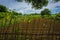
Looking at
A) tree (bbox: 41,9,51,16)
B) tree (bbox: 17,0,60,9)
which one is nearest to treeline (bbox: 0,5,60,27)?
tree (bbox: 41,9,51,16)

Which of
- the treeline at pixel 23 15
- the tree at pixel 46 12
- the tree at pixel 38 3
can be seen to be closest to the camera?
the treeline at pixel 23 15

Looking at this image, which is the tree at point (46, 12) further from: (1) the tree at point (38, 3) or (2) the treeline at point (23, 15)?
(1) the tree at point (38, 3)

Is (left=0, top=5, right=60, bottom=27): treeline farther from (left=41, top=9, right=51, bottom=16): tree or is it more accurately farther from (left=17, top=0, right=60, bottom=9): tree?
(left=17, top=0, right=60, bottom=9): tree

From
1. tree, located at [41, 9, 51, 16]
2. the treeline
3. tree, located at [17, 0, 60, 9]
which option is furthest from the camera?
tree, located at [17, 0, 60, 9]

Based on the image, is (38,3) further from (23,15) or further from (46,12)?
(23,15)

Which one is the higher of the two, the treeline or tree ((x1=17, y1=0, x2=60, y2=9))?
tree ((x1=17, y1=0, x2=60, y2=9))

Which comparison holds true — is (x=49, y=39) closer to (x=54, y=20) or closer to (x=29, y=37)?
(x=29, y=37)

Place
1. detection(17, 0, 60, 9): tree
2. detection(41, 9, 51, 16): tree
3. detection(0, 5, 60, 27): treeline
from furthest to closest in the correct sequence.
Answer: detection(17, 0, 60, 9): tree, detection(41, 9, 51, 16): tree, detection(0, 5, 60, 27): treeline

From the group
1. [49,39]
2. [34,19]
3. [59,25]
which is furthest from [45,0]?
[49,39]

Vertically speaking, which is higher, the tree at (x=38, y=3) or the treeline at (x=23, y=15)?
the tree at (x=38, y=3)

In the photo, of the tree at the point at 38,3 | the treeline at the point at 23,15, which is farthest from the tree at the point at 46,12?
the tree at the point at 38,3

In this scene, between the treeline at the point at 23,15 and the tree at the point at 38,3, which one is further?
the tree at the point at 38,3

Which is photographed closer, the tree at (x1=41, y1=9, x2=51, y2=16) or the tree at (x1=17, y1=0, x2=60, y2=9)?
the tree at (x1=41, y1=9, x2=51, y2=16)

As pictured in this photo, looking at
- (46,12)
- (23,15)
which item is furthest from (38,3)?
(23,15)
